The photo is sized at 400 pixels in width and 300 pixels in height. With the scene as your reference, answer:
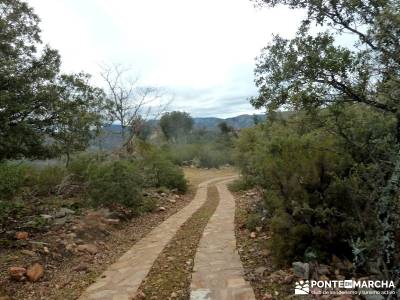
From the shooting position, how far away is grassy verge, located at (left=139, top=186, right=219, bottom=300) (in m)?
5.86

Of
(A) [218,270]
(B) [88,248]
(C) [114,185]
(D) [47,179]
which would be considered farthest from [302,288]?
(D) [47,179]

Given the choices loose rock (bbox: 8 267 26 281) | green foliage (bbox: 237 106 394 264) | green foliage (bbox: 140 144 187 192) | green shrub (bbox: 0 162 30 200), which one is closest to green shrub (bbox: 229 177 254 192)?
green foliage (bbox: 140 144 187 192)

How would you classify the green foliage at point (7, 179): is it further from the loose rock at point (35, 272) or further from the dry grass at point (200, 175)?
the dry grass at point (200, 175)

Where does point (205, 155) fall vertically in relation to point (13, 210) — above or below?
above

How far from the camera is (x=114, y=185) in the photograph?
40.6 ft

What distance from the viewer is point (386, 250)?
15.7 ft

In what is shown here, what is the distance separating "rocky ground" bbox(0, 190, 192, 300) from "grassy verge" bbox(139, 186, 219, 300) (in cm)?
111

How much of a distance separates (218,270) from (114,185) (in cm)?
655

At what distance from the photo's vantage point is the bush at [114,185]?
482 inches

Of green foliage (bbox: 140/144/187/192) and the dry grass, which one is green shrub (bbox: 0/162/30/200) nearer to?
green foliage (bbox: 140/144/187/192)

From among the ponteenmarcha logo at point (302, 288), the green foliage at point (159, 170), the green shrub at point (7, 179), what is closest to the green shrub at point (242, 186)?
the green foliage at point (159, 170)

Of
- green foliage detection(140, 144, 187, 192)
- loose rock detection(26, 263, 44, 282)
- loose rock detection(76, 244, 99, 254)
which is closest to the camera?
loose rock detection(26, 263, 44, 282)

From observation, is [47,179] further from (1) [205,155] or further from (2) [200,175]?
(1) [205,155]

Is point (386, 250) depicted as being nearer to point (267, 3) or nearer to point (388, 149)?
point (388, 149)
